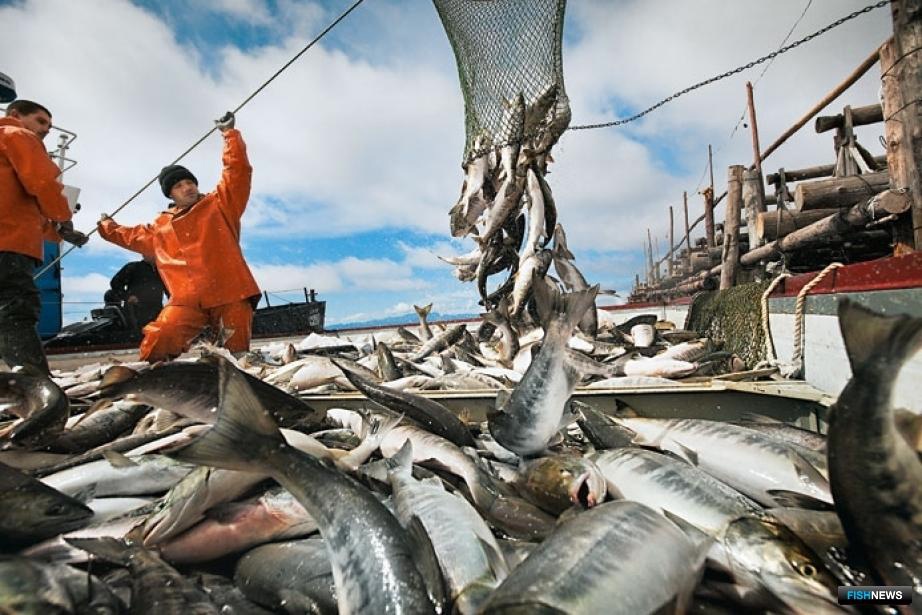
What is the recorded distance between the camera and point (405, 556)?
1.33 m

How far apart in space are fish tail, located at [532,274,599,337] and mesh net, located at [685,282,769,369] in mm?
3594

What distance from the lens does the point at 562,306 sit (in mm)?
2994

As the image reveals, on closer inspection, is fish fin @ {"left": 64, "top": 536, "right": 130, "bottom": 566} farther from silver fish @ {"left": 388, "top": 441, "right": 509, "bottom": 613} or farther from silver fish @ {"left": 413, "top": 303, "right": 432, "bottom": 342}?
silver fish @ {"left": 413, "top": 303, "right": 432, "bottom": 342}

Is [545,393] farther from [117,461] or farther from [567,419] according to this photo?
[117,461]

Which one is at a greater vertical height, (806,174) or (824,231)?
(806,174)

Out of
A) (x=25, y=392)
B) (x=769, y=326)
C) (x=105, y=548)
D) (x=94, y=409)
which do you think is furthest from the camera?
(x=769, y=326)

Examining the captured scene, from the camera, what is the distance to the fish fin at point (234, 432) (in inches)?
58.1

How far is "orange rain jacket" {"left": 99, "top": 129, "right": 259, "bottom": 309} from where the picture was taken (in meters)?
6.39

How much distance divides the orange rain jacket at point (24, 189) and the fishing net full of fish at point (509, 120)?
15.0 feet

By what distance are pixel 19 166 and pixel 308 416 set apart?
4.59m

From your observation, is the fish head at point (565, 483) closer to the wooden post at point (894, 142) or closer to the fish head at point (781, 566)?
the fish head at point (781, 566)

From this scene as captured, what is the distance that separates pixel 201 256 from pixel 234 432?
225 inches

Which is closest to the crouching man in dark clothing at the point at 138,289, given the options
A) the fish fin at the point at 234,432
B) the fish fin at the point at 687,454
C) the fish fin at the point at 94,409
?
the fish fin at the point at 94,409

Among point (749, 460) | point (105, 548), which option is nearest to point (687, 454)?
point (749, 460)
